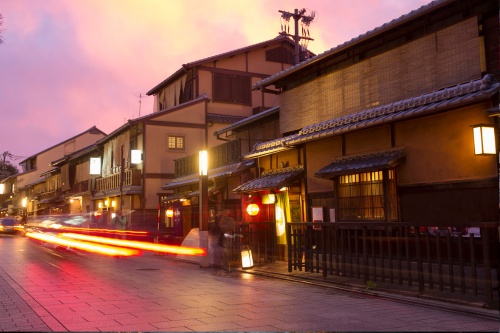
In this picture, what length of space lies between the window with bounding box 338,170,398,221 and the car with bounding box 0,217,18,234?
139ft

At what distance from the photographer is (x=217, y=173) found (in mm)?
24797

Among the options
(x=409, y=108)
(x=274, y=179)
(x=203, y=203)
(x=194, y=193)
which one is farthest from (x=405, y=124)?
(x=194, y=193)

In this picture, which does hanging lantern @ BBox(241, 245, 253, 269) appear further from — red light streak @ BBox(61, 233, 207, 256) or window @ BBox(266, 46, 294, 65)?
window @ BBox(266, 46, 294, 65)

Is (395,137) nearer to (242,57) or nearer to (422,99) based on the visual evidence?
(422,99)

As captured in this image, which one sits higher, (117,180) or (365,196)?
(117,180)

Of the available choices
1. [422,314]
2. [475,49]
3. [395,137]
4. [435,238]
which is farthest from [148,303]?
[475,49]

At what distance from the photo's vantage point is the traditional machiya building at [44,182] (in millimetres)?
58934

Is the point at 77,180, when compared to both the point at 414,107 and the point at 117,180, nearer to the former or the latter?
the point at 117,180

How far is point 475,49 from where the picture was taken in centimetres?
1167

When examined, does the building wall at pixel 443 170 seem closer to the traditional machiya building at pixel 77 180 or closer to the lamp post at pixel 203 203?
the lamp post at pixel 203 203

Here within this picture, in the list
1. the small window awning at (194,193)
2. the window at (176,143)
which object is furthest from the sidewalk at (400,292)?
the window at (176,143)

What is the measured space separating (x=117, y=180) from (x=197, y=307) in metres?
29.2

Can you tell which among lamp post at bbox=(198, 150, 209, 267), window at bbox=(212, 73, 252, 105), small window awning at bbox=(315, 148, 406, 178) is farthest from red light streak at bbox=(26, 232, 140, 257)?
window at bbox=(212, 73, 252, 105)

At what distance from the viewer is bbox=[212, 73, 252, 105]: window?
1361 inches
